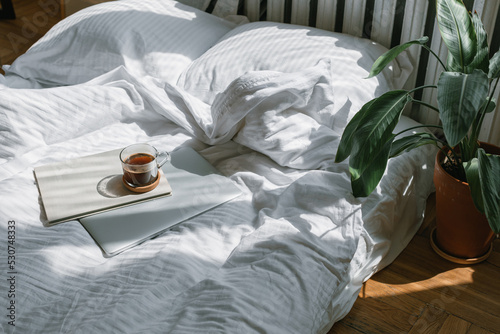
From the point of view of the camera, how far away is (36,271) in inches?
38.0

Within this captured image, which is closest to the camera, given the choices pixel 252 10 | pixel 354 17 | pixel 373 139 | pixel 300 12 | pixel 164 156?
pixel 373 139

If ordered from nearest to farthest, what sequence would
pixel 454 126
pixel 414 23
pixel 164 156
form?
pixel 454 126 → pixel 164 156 → pixel 414 23

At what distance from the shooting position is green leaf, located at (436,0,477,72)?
1.16m

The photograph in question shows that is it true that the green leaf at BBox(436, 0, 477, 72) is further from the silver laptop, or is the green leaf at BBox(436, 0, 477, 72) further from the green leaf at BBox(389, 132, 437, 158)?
the silver laptop

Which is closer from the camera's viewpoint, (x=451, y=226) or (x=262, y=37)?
(x=451, y=226)

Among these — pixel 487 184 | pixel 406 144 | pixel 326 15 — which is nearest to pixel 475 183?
pixel 487 184

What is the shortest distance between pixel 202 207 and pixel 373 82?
701 mm

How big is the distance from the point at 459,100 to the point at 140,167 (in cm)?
68

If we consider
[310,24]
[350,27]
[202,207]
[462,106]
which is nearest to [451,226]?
[462,106]

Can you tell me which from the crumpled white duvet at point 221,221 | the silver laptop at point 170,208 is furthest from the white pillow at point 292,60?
the silver laptop at point 170,208

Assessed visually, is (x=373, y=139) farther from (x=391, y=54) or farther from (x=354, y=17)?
(x=354, y=17)

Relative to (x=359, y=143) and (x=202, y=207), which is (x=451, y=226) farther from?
(x=202, y=207)

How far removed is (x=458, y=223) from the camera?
1311 millimetres

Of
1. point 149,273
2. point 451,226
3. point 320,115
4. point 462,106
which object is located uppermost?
point 462,106
